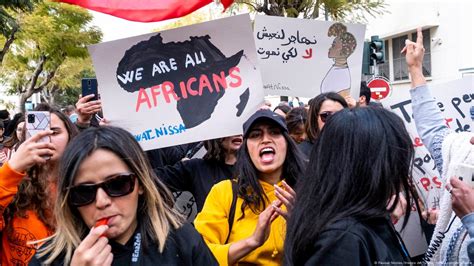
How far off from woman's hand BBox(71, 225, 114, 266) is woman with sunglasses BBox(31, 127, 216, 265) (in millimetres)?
38

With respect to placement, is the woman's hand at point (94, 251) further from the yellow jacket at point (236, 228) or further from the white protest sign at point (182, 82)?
the white protest sign at point (182, 82)

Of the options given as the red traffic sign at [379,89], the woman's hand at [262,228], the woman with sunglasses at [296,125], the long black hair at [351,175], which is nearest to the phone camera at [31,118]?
the woman's hand at [262,228]

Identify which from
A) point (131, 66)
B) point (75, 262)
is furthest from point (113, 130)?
point (131, 66)

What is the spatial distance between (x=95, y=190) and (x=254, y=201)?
103 centimetres

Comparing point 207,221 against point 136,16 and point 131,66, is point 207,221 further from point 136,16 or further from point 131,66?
point 136,16

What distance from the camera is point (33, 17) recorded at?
23.2m

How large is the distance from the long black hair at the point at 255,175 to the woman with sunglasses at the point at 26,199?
926mm

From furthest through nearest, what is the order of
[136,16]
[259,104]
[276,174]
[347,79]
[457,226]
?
[347,79] < [136,16] < [259,104] < [276,174] < [457,226]

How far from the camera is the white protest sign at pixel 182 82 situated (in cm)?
340

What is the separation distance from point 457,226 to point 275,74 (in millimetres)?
2406

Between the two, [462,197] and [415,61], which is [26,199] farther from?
[415,61]

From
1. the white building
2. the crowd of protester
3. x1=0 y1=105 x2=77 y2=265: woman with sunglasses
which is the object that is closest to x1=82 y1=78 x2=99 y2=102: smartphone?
the crowd of protester

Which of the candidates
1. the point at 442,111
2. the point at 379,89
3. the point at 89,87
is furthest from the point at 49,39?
the point at 442,111

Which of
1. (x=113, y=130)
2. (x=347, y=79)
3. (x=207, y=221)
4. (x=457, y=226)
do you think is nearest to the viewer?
(x=113, y=130)
